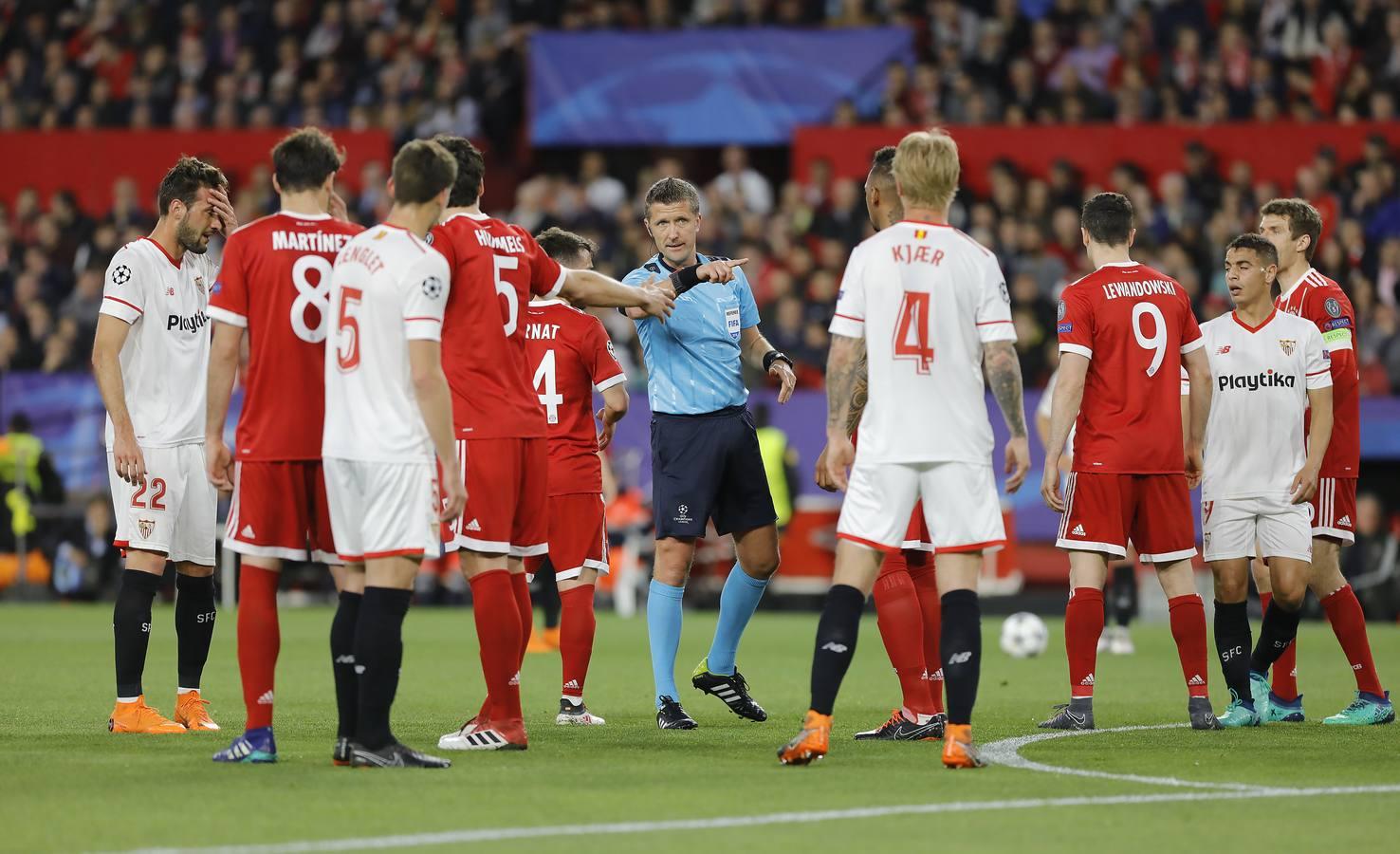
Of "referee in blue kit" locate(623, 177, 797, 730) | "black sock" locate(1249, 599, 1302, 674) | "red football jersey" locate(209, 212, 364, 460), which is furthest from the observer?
"black sock" locate(1249, 599, 1302, 674)

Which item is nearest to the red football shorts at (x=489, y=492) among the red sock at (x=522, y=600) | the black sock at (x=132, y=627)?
the red sock at (x=522, y=600)

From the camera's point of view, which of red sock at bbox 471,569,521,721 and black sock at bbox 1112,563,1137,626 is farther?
black sock at bbox 1112,563,1137,626

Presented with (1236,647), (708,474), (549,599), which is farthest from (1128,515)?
(549,599)

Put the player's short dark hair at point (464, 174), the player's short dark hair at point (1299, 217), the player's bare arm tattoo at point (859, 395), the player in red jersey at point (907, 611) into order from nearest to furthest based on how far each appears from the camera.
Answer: the player's short dark hair at point (464, 174), the player in red jersey at point (907, 611), the player's bare arm tattoo at point (859, 395), the player's short dark hair at point (1299, 217)

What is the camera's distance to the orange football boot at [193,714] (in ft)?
29.5

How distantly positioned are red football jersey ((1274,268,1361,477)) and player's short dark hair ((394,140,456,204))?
5.14 metres

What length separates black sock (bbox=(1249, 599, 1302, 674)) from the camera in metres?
9.83

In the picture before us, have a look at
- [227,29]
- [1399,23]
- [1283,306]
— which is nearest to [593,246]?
[1283,306]

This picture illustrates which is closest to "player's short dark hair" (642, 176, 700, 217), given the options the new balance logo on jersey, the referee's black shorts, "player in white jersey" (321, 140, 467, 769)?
the referee's black shorts

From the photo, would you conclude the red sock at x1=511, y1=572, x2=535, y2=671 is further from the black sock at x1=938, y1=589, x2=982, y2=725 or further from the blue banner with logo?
the blue banner with logo

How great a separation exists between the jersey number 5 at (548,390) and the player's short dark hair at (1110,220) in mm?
2965

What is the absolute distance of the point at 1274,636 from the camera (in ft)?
32.5

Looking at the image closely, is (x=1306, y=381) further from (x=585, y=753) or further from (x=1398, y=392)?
(x=1398, y=392)

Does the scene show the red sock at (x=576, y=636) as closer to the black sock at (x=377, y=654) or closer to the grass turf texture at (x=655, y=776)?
the grass turf texture at (x=655, y=776)
